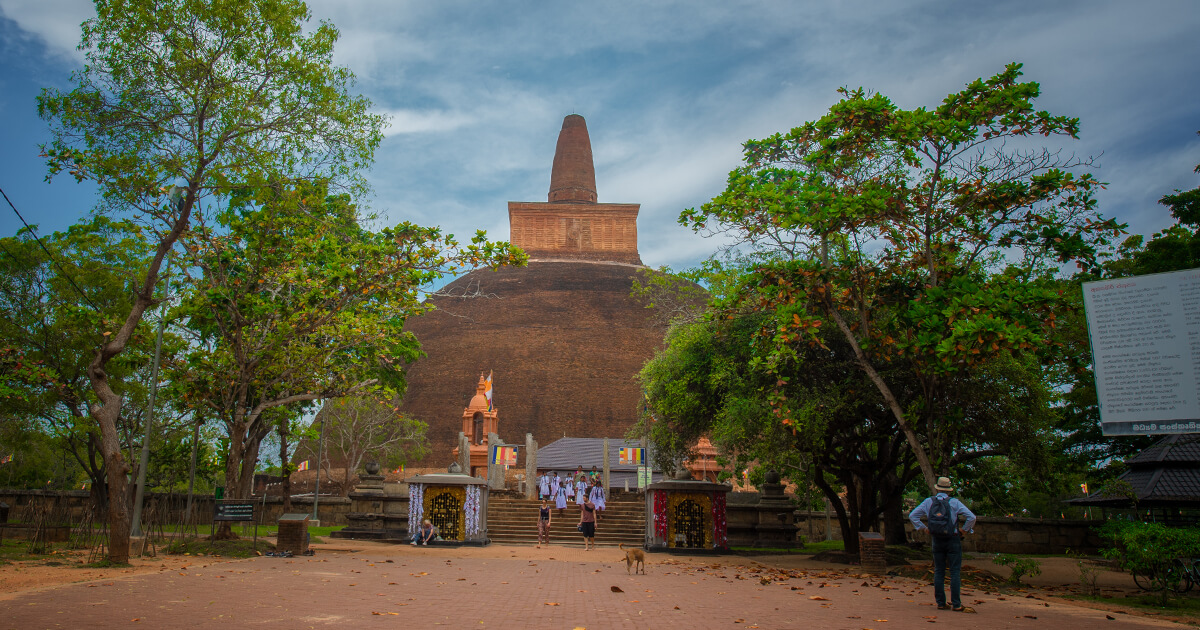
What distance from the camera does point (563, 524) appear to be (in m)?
21.9

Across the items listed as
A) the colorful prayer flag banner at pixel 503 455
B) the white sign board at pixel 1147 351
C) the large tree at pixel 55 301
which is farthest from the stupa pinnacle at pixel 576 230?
the white sign board at pixel 1147 351

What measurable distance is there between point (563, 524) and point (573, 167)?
117 ft

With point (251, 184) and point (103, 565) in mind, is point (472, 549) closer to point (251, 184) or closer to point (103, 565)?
point (103, 565)

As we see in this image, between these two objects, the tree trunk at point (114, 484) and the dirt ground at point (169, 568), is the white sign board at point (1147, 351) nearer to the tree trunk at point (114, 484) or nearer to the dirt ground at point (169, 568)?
the dirt ground at point (169, 568)

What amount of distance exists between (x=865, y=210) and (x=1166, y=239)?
9889mm

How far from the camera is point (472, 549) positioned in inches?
700

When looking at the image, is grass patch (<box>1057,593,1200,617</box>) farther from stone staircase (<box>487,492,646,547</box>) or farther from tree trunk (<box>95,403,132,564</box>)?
tree trunk (<box>95,403,132,564</box>)

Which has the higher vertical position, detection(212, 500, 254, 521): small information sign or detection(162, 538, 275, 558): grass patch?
detection(212, 500, 254, 521): small information sign

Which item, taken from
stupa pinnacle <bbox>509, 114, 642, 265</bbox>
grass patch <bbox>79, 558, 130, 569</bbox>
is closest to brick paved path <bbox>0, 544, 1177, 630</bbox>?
grass patch <bbox>79, 558, 130, 569</bbox>

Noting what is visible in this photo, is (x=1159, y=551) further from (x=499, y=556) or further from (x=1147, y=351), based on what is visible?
(x=499, y=556)

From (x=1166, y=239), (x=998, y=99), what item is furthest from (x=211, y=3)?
(x=1166, y=239)

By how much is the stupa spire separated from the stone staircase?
102ft

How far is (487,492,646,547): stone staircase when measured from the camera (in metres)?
20.9

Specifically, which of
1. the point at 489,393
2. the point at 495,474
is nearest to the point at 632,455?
the point at 495,474
